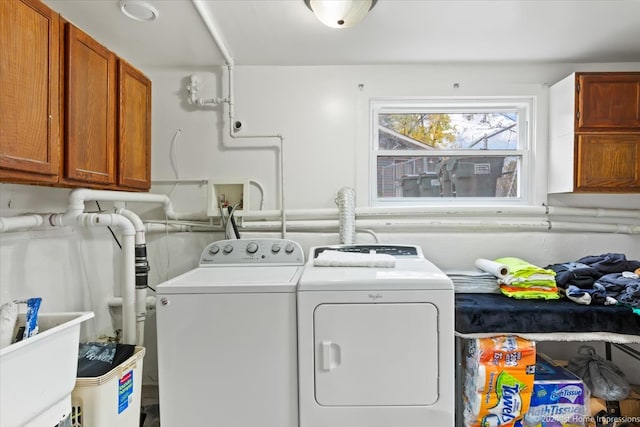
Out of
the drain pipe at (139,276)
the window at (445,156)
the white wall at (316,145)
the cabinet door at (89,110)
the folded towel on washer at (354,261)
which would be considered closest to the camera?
the cabinet door at (89,110)

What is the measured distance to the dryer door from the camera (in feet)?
4.66

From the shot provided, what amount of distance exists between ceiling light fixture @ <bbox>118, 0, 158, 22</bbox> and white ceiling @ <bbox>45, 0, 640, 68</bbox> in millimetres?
36

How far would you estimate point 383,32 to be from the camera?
1.91 meters

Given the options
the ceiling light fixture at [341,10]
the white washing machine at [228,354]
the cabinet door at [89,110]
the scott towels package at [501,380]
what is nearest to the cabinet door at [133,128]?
the cabinet door at [89,110]

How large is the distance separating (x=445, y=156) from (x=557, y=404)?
160 cm

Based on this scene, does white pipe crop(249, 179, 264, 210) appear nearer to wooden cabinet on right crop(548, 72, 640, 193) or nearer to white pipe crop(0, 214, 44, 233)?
white pipe crop(0, 214, 44, 233)

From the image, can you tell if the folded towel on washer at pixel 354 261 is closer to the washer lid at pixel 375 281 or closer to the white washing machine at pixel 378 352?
the washer lid at pixel 375 281

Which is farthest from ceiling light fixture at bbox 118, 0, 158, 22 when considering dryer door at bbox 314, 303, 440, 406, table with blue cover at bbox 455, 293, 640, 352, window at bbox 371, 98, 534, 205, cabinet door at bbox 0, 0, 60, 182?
table with blue cover at bbox 455, 293, 640, 352

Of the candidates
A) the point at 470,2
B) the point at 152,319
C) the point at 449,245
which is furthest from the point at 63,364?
the point at 470,2

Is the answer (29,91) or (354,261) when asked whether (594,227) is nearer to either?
(354,261)

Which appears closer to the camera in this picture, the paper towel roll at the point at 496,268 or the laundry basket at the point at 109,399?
the laundry basket at the point at 109,399

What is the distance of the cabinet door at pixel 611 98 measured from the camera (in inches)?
79.7

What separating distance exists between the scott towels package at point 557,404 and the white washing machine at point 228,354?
120 centimetres

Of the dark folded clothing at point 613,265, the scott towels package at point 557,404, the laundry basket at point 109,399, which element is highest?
the dark folded clothing at point 613,265
